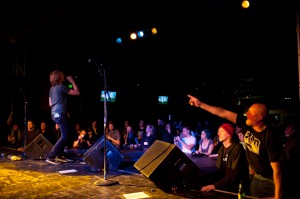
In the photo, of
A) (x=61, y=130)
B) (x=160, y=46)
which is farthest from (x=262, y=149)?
(x=160, y=46)

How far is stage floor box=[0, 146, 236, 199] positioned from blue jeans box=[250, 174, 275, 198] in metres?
0.41

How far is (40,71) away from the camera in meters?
9.93

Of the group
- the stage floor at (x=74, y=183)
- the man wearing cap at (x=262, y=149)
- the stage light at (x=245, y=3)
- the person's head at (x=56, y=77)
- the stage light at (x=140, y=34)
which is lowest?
the stage floor at (x=74, y=183)

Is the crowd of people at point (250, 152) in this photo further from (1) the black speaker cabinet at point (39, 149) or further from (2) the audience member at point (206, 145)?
(2) the audience member at point (206, 145)

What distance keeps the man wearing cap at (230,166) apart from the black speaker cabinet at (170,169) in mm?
260

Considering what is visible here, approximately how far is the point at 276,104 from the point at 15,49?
19.6 meters

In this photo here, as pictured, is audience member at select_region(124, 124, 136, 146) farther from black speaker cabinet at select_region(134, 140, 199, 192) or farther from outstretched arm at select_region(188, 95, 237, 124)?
outstretched arm at select_region(188, 95, 237, 124)

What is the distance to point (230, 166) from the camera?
3643 mm

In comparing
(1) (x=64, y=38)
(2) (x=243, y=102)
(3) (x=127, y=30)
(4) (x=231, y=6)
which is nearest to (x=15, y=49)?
(1) (x=64, y=38)

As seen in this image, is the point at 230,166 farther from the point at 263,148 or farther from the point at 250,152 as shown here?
the point at 263,148

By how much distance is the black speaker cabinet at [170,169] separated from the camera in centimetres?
352

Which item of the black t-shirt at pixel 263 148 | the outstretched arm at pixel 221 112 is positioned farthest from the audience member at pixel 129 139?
the black t-shirt at pixel 263 148

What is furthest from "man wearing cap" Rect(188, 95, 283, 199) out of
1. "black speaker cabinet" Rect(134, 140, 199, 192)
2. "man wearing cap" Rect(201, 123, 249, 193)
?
"black speaker cabinet" Rect(134, 140, 199, 192)

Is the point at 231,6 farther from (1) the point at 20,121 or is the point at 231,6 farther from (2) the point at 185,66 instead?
(2) the point at 185,66
